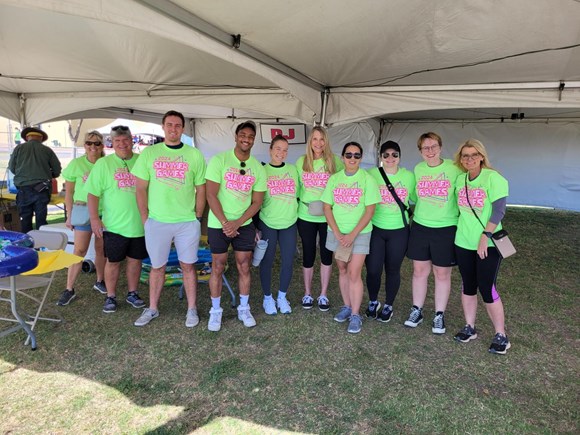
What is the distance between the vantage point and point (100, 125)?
34.3ft

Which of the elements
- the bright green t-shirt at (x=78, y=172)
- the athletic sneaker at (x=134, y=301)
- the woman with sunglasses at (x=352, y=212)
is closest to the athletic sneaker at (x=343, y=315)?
the woman with sunglasses at (x=352, y=212)

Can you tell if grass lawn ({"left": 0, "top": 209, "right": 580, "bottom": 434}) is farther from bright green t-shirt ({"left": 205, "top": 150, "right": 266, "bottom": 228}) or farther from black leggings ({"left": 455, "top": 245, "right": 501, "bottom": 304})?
bright green t-shirt ({"left": 205, "top": 150, "right": 266, "bottom": 228})

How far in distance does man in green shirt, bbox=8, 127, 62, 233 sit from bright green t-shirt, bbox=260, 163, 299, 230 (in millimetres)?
3643

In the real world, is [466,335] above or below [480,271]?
below

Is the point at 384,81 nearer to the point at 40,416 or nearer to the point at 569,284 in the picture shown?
the point at 569,284

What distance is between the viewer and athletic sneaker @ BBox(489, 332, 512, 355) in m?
2.75

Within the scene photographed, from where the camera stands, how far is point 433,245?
2.87m

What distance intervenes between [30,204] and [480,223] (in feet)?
→ 17.6

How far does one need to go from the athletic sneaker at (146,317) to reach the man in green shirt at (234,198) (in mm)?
484

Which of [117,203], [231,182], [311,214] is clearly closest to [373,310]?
[311,214]

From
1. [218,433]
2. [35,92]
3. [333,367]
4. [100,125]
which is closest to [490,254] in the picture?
[333,367]

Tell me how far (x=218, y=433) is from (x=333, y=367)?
0.90 metres

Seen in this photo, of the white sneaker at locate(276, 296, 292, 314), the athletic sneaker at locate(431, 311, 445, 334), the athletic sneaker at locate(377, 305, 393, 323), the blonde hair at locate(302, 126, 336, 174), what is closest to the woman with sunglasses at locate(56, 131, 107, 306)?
the white sneaker at locate(276, 296, 292, 314)

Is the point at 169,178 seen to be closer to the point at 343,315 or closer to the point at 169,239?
the point at 169,239
